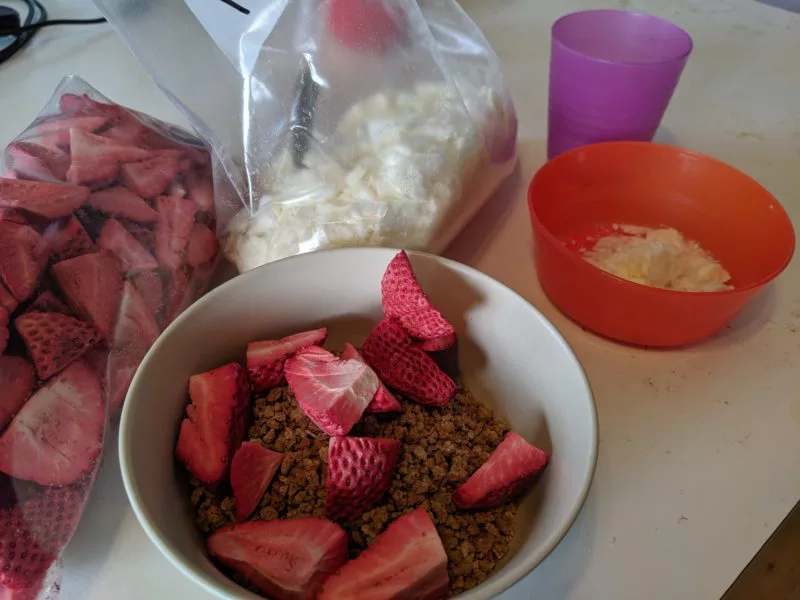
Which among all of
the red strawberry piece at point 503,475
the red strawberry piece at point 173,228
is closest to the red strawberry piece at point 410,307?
the red strawberry piece at point 503,475

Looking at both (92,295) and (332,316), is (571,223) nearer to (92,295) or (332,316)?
(332,316)

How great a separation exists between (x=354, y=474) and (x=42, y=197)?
1.27 ft

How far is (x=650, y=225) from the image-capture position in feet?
2.61

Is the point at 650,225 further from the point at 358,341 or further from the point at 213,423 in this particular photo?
the point at 213,423

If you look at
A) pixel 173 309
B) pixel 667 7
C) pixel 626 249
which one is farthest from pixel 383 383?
pixel 667 7

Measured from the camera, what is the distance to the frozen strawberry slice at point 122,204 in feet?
2.02

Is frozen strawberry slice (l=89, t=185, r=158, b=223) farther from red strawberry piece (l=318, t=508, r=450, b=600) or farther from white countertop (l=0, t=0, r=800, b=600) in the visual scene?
red strawberry piece (l=318, t=508, r=450, b=600)

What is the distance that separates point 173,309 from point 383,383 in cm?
24

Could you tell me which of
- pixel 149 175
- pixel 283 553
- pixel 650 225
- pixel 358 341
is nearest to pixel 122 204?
pixel 149 175

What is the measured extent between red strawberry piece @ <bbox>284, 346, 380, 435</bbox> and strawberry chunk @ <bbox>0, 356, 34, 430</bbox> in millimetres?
203

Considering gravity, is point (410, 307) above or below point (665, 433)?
above

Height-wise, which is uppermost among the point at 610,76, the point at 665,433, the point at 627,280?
the point at 610,76

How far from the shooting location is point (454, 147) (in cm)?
67

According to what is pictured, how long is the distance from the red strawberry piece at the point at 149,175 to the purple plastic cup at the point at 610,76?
0.49m
